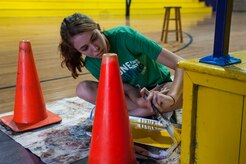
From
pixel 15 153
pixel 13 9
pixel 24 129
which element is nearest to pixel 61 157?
pixel 15 153

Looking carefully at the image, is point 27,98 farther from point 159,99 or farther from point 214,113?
point 214,113

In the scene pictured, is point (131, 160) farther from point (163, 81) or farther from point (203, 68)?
point (163, 81)

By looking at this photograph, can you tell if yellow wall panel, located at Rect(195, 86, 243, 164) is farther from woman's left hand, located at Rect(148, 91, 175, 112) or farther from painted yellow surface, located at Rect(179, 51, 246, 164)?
woman's left hand, located at Rect(148, 91, 175, 112)

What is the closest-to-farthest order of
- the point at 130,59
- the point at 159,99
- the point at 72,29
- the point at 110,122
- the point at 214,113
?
the point at 214,113, the point at 110,122, the point at 159,99, the point at 72,29, the point at 130,59

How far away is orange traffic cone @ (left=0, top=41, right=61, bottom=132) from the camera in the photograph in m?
1.49

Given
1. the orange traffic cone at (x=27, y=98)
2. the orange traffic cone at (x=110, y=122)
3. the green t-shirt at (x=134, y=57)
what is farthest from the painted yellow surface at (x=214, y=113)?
the orange traffic cone at (x=27, y=98)

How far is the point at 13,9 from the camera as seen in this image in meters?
7.51

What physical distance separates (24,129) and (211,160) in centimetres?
86

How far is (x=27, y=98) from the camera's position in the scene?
1493 millimetres

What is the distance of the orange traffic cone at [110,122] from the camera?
3.45ft

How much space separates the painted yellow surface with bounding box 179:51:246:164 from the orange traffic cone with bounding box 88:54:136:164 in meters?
0.22

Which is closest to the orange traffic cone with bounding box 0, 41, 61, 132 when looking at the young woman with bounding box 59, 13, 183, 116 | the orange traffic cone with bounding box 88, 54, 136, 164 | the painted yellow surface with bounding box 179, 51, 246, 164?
the young woman with bounding box 59, 13, 183, 116

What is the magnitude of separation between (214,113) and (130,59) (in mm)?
639

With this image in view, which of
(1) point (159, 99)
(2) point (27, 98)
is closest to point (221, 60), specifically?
(1) point (159, 99)
